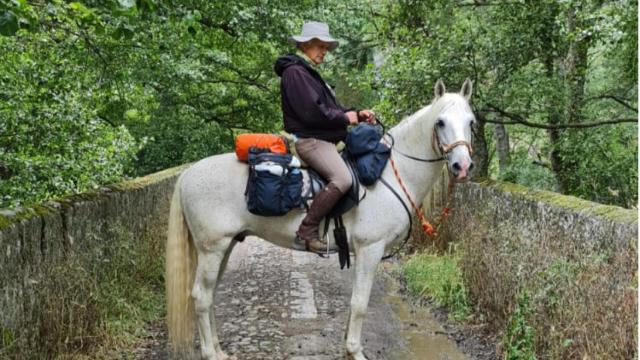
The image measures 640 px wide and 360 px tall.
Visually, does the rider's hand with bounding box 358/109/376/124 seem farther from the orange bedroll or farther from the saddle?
the orange bedroll

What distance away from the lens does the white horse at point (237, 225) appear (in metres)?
4.73

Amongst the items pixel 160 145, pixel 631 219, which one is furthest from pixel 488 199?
pixel 160 145

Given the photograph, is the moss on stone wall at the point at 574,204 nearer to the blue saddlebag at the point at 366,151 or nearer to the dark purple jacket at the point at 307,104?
the blue saddlebag at the point at 366,151

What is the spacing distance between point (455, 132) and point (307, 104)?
112 cm

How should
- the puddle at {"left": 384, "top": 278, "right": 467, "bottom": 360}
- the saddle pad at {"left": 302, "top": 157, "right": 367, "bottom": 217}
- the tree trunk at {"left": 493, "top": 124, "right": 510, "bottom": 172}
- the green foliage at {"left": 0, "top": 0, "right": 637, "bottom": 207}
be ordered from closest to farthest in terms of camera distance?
the saddle pad at {"left": 302, "top": 157, "right": 367, "bottom": 217}
the puddle at {"left": 384, "top": 278, "right": 467, "bottom": 360}
the green foliage at {"left": 0, "top": 0, "right": 637, "bottom": 207}
the tree trunk at {"left": 493, "top": 124, "right": 510, "bottom": 172}

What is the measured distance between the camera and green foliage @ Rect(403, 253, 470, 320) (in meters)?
6.14

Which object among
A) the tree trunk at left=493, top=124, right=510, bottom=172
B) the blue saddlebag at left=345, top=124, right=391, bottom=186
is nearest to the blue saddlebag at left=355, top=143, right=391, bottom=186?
the blue saddlebag at left=345, top=124, right=391, bottom=186

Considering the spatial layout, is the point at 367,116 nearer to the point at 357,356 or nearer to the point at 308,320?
the point at 357,356

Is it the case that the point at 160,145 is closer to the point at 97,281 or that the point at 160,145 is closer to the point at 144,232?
the point at 144,232

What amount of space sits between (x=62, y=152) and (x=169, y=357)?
354 centimetres

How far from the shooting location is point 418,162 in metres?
4.92

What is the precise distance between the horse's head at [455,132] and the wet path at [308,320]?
1.66m

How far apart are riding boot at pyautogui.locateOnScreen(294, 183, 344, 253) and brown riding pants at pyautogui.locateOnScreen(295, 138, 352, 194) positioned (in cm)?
7

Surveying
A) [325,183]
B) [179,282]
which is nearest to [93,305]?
[179,282]
